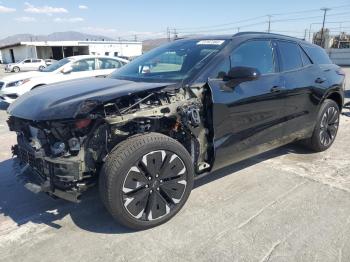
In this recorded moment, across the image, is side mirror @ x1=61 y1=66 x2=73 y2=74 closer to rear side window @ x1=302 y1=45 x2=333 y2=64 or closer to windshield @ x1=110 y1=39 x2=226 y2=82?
windshield @ x1=110 y1=39 x2=226 y2=82

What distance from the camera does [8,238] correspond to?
3.16 meters

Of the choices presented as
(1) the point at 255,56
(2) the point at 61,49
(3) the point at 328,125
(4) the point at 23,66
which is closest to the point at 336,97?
(3) the point at 328,125

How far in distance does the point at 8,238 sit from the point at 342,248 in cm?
288

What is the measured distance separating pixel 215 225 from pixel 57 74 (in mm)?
8568

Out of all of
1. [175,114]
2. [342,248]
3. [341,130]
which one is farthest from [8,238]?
[341,130]

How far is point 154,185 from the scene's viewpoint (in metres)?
3.18

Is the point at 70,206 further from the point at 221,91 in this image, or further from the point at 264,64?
the point at 264,64

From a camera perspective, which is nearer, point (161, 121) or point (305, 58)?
point (161, 121)

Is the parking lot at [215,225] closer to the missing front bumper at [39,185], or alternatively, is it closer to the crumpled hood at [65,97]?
the missing front bumper at [39,185]

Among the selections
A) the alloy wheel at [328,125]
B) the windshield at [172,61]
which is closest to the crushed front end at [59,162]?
the windshield at [172,61]

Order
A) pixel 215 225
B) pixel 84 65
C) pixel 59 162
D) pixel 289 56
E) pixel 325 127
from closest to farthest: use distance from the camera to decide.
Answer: pixel 59 162 → pixel 215 225 → pixel 289 56 → pixel 325 127 → pixel 84 65

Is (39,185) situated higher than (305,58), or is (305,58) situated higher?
(305,58)

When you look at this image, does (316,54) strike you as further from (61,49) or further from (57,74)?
(61,49)

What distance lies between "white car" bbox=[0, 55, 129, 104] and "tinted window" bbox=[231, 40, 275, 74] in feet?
20.4
